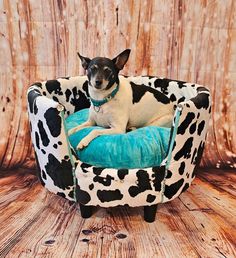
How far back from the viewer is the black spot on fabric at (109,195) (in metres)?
1.39

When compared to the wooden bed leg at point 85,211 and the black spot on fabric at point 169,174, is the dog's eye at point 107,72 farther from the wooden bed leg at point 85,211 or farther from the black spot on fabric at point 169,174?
the wooden bed leg at point 85,211

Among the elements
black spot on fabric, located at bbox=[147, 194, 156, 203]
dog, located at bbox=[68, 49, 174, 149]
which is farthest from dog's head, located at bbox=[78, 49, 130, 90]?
black spot on fabric, located at bbox=[147, 194, 156, 203]

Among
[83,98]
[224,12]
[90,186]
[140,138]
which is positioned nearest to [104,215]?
[90,186]

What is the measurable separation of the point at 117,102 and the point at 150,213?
54 centimetres

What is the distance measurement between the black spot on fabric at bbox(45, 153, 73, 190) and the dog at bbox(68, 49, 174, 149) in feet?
0.38

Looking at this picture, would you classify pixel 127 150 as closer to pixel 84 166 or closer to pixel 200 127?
pixel 84 166

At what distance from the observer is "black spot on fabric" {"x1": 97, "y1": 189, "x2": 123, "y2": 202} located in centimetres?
139

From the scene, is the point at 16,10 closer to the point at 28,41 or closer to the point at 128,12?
the point at 28,41

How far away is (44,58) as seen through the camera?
6.87 ft

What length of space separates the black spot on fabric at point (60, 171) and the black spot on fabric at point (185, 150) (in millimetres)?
457

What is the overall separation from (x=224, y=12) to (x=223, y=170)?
1.00 metres

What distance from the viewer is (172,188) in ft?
4.75

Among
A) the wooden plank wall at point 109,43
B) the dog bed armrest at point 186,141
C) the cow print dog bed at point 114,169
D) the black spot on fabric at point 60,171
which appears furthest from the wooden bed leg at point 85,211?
the wooden plank wall at point 109,43

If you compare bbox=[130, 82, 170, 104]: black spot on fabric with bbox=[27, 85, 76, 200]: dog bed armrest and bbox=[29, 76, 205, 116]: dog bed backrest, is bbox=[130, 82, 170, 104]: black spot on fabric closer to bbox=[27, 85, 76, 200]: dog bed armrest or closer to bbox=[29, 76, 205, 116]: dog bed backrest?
bbox=[29, 76, 205, 116]: dog bed backrest
